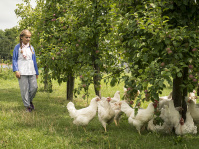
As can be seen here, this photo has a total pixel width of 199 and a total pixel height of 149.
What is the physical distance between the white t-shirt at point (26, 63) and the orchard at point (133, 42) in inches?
28.8

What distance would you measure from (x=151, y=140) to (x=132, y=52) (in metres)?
1.70

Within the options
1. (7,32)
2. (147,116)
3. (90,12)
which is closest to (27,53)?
(90,12)

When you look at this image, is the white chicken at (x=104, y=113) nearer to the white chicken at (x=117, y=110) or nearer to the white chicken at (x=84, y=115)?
the white chicken at (x=84, y=115)

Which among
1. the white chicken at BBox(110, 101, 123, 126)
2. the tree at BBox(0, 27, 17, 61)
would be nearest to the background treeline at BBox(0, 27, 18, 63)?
the tree at BBox(0, 27, 17, 61)

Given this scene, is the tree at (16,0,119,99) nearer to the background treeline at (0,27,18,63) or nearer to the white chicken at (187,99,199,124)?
the white chicken at (187,99,199,124)

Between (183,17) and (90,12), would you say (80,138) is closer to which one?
(183,17)

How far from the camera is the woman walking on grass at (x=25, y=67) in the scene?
687 centimetres

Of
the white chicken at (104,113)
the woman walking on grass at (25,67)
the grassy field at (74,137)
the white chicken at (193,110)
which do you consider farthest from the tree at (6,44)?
the white chicken at (193,110)

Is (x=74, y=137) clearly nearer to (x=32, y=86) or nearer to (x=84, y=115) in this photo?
(x=84, y=115)

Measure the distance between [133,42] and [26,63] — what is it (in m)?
3.81

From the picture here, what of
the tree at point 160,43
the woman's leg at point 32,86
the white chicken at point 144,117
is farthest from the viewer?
the woman's leg at point 32,86

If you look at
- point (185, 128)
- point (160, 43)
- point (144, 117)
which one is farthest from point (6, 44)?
point (160, 43)

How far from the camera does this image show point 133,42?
418 cm

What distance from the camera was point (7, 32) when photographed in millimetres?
89562
